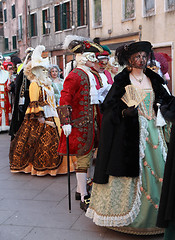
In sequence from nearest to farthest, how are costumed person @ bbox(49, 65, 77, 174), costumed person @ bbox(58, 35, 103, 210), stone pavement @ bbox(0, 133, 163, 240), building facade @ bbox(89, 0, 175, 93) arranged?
stone pavement @ bbox(0, 133, 163, 240), costumed person @ bbox(58, 35, 103, 210), costumed person @ bbox(49, 65, 77, 174), building facade @ bbox(89, 0, 175, 93)

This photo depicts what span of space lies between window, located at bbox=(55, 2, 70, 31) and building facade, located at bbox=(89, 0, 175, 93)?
2.62 metres

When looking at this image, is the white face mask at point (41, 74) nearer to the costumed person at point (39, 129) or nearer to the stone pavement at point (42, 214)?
the costumed person at point (39, 129)

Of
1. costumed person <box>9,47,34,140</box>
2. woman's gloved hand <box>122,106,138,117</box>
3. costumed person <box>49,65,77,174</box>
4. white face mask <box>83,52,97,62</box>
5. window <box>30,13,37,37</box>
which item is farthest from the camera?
window <box>30,13,37,37</box>

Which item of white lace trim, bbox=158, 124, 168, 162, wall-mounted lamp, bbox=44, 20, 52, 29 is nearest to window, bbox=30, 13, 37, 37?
wall-mounted lamp, bbox=44, 20, 52, 29

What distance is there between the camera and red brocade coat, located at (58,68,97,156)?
407cm

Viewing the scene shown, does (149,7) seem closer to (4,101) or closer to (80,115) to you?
(4,101)

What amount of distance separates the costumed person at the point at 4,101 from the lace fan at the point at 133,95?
7.05 metres

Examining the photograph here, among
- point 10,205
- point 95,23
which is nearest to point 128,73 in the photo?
point 10,205

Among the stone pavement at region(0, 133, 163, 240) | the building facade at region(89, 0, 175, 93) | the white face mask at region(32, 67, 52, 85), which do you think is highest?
the building facade at region(89, 0, 175, 93)

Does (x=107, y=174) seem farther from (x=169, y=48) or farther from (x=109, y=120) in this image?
(x=169, y=48)

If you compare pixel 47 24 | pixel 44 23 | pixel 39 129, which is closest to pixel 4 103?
pixel 39 129

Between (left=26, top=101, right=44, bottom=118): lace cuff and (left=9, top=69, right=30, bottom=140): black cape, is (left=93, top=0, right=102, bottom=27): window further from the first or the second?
(left=26, top=101, right=44, bottom=118): lace cuff

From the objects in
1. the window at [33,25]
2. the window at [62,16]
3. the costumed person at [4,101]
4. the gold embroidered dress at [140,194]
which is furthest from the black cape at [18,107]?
the window at [33,25]

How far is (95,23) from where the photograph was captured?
19.7 metres
